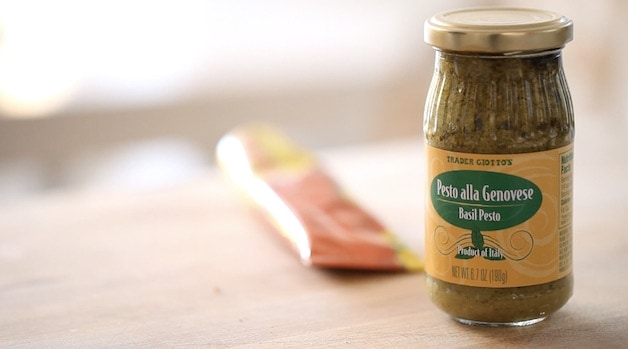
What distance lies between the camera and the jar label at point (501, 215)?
732mm

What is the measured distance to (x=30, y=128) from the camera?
249 cm

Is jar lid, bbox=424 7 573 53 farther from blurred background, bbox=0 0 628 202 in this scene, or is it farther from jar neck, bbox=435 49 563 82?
blurred background, bbox=0 0 628 202

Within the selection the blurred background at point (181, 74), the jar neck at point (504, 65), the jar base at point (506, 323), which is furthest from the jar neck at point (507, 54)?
A: the blurred background at point (181, 74)

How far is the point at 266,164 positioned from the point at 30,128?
1.46 meters

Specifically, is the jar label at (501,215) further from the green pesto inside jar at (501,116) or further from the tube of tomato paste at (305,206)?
the tube of tomato paste at (305,206)

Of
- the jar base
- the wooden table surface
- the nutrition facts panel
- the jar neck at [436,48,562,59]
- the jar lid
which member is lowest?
the jar base

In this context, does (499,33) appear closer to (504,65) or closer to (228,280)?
(504,65)

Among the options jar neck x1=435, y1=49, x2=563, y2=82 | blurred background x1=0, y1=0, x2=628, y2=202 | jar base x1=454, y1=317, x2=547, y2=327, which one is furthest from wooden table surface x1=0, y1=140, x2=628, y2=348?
blurred background x1=0, y1=0, x2=628, y2=202

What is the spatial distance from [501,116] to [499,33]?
67mm

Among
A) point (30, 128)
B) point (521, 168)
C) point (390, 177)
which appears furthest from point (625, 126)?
point (30, 128)

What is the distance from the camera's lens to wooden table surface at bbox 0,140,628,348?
786 mm

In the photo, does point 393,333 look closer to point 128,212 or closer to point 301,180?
point 301,180

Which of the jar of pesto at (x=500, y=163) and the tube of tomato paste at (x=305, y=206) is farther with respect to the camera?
the tube of tomato paste at (x=305, y=206)

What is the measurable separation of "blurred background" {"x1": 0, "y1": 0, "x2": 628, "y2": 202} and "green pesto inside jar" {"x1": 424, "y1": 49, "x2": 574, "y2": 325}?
157 cm
